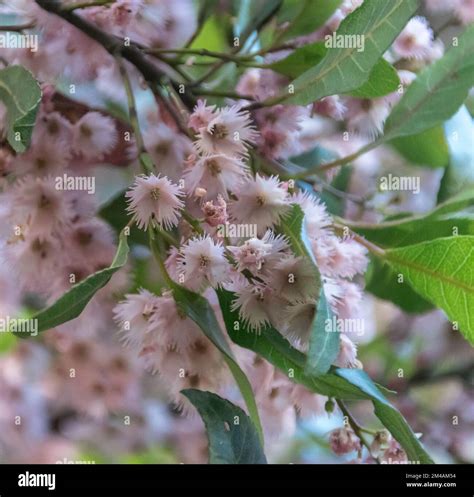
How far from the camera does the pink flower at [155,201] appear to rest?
0.51 m

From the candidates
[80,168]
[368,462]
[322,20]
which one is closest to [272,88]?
[322,20]

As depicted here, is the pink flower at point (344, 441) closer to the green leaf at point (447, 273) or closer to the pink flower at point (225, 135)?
the green leaf at point (447, 273)

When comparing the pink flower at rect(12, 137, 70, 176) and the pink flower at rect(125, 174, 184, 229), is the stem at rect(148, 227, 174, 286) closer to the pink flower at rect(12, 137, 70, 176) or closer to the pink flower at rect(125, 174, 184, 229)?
the pink flower at rect(125, 174, 184, 229)

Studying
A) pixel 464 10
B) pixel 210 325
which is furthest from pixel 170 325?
pixel 464 10

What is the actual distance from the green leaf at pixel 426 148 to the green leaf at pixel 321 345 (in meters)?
0.33

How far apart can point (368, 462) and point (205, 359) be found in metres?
0.16

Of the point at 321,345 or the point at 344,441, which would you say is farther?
the point at 344,441

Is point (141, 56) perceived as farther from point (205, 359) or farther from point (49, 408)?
point (49, 408)

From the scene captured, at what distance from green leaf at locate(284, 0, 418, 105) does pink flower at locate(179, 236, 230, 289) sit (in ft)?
0.44

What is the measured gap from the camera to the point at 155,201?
51 centimetres

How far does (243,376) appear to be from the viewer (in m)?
0.51

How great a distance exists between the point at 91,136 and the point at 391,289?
29cm

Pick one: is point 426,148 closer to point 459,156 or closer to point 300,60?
point 459,156

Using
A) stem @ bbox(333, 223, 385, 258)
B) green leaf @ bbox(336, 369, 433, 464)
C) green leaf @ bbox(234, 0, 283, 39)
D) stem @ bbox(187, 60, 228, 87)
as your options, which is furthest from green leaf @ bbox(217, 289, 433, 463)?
green leaf @ bbox(234, 0, 283, 39)
